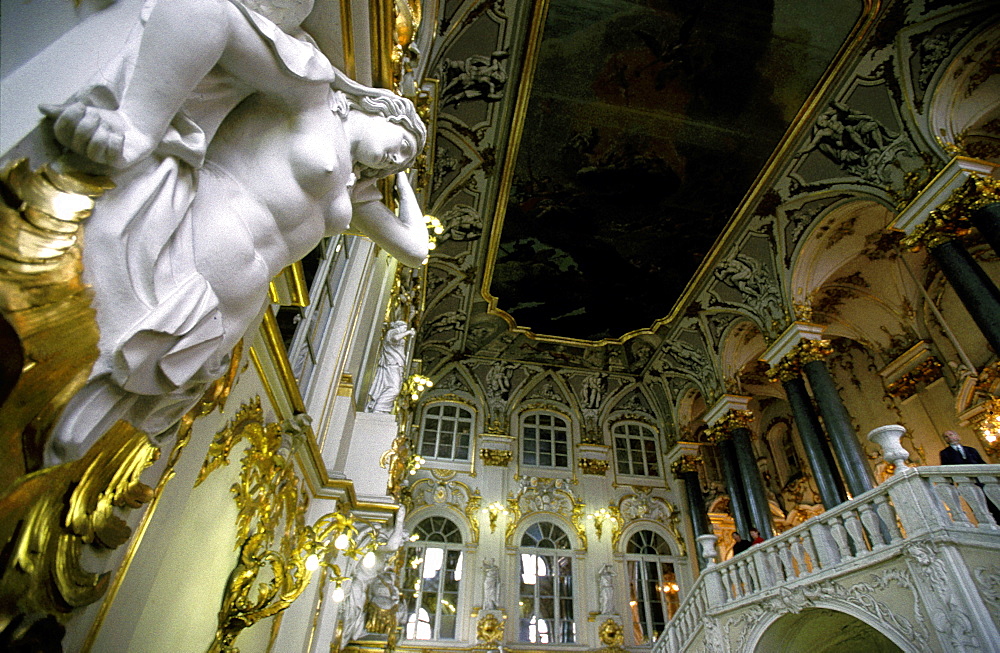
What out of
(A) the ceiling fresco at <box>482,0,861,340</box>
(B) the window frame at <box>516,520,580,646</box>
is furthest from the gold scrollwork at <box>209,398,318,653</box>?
(B) the window frame at <box>516,520,580,646</box>

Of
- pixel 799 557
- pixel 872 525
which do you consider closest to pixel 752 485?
pixel 799 557

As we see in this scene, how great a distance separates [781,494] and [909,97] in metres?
10.7

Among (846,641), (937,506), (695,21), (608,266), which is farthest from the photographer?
(608,266)

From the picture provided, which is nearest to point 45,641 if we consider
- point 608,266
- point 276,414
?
point 276,414

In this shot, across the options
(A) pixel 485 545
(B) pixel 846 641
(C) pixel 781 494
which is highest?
(C) pixel 781 494

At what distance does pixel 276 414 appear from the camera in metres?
3.01

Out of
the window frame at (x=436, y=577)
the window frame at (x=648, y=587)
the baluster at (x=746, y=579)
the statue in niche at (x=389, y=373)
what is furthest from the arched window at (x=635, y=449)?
the statue in niche at (x=389, y=373)

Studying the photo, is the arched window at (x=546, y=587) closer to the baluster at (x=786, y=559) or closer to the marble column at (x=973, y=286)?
the baluster at (x=786, y=559)

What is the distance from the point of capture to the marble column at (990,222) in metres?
7.03

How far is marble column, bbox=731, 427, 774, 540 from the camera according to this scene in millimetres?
10820

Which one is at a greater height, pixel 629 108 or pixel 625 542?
pixel 629 108

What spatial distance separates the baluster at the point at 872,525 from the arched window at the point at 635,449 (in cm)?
913

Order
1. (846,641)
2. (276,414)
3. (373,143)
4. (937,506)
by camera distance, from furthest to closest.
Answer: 1. (846,641)
2. (937,506)
3. (276,414)
4. (373,143)

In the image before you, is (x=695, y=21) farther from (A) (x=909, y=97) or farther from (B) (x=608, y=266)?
(B) (x=608, y=266)
